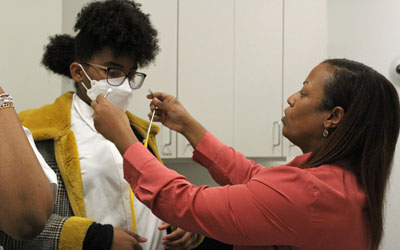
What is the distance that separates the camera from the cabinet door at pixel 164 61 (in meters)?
1.89

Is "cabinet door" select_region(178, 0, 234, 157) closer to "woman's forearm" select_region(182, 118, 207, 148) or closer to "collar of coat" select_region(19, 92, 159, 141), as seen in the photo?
"woman's forearm" select_region(182, 118, 207, 148)

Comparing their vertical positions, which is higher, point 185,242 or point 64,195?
point 64,195

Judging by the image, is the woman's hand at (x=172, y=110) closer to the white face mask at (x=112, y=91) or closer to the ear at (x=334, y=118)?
the white face mask at (x=112, y=91)

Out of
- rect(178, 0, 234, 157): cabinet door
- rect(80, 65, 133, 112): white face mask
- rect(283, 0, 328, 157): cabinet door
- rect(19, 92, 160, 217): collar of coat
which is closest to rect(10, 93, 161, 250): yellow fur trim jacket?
rect(19, 92, 160, 217): collar of coat

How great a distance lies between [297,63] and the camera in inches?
90.7

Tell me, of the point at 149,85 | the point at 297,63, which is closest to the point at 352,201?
the point at 149,85

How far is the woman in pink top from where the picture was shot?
3.03 ft

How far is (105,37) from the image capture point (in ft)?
4.49

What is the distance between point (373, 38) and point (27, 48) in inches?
81.3

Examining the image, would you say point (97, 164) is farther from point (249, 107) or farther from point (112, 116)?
point (249, 107)

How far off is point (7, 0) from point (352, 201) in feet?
5.09

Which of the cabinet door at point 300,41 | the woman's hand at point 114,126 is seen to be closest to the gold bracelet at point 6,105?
the woman's hand at point 114,126

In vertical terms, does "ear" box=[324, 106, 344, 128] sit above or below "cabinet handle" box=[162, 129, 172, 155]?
above

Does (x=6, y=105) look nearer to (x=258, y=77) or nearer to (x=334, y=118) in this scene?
(x=334, y=118)
